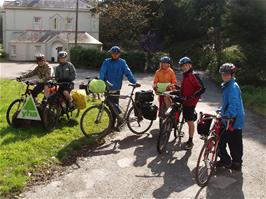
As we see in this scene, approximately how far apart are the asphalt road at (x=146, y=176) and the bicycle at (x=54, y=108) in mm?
1463

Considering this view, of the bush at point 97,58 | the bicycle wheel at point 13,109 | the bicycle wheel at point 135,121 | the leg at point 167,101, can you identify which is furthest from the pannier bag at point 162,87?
the bush at point 97,58

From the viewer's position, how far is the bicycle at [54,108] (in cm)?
971

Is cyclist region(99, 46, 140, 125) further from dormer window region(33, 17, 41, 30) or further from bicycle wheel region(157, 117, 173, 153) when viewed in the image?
dormer window region(33, 17, 41, 30)

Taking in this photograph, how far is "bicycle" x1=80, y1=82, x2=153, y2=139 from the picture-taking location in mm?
9398

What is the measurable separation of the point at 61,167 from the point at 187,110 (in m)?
2.97

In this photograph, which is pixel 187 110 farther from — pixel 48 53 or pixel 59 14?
pixel 59 14

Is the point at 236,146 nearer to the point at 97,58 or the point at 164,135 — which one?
the point at 164,135

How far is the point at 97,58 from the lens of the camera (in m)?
37.6

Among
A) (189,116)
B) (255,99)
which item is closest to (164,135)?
(189,116)

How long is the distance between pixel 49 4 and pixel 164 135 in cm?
5489

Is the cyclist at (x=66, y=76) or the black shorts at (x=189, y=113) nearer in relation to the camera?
the black shorts at (x=189, y=113)

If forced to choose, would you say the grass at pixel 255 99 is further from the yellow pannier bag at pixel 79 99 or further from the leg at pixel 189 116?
the yellow pannier bag at pixel 79 99

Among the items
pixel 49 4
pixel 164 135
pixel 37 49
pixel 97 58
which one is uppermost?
pixel 49 4

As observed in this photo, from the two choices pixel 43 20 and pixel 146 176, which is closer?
pixel 146 176
